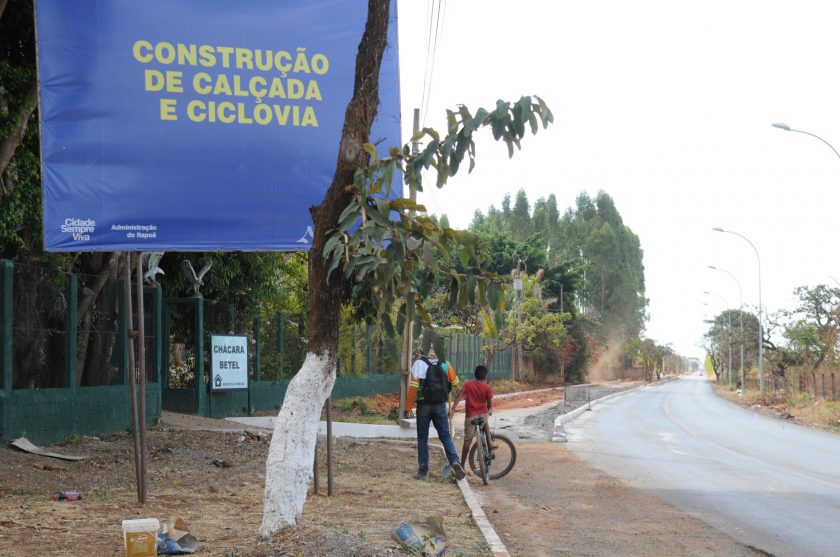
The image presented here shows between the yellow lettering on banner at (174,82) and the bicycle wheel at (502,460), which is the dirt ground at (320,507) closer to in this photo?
the bicycle wheel at (502,460)

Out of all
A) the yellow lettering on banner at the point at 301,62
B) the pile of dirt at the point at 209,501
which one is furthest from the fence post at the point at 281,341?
the yellow lettering on banner at the point at 301,62

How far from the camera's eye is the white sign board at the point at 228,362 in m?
19.6

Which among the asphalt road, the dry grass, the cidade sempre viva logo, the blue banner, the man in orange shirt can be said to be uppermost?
the blue banner

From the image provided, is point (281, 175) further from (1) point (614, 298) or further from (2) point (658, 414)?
(1) point (614, 298)

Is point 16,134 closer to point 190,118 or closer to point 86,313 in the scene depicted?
point 86,313

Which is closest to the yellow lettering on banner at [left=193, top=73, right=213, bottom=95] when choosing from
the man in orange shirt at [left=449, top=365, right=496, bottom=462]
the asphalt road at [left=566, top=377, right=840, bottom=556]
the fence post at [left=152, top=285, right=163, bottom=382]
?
the man in orange shirt at [left=449, top=365, right=496, bottom=462]

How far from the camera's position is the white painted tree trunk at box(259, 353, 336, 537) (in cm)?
613

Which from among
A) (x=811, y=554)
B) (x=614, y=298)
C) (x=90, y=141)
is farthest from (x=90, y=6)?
(x=614, y=298)

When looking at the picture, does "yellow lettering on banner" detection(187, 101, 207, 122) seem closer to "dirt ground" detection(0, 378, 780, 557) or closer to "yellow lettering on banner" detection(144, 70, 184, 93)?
"yellow lettering on banner" detection(144, 70, 184, 93)

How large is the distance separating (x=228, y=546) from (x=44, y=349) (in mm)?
7478

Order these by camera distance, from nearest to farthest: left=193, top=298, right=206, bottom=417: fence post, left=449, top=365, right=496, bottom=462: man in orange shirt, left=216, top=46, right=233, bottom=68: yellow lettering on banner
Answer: left=216, top=46, right=233, bottom=68: yellow lettering on banner, left=449, top=365, right=496, bottom=462: man in orange shirt, left=193, top=298, right=206, bottom=417: fence post

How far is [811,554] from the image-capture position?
7973 millimetres

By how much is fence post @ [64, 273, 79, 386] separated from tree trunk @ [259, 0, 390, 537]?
27.1ft

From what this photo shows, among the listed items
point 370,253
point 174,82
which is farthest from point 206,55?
point 370,253
